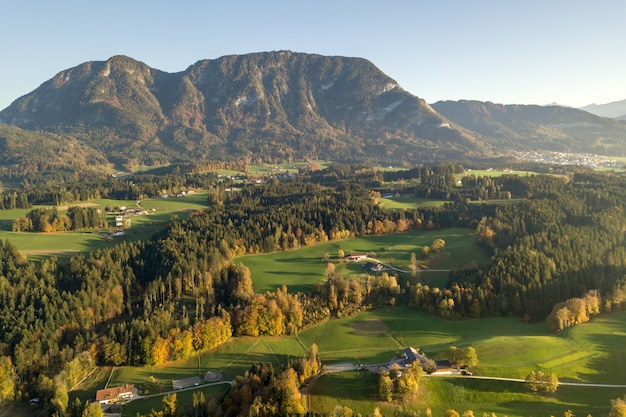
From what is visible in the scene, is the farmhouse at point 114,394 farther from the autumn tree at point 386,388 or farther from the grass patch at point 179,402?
the autumn tree at point 386,388

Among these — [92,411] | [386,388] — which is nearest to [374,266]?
[386,388]

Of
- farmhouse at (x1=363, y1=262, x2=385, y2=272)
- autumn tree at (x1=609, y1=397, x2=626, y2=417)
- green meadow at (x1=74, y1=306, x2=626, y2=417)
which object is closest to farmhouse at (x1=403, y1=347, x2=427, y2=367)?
green meadow at (x1=74, y1=306, x2=626, y2=417)

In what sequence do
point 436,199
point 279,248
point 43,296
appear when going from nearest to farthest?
point 43,296 → point 279,248 → point 436,199

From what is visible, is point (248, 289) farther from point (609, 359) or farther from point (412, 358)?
point (609, 359)

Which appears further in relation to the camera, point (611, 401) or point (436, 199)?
point (436, 199)

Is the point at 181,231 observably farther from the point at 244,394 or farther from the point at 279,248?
the point at 244,394

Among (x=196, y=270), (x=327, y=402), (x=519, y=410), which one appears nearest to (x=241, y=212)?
(x=196, y=270)
